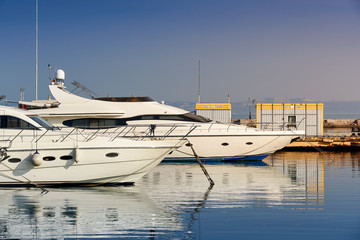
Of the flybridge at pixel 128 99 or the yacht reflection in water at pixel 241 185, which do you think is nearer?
the yacht reflection in water at pixel 241 185

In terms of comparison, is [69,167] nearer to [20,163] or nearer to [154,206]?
[20,163]

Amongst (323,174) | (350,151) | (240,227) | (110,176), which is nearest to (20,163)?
(110,176)

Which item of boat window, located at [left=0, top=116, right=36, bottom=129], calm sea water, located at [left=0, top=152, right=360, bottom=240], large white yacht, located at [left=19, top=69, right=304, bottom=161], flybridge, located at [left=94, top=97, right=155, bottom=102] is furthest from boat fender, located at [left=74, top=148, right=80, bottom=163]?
flybridge, located at [left=94, top=97, right=155, bottom=102]

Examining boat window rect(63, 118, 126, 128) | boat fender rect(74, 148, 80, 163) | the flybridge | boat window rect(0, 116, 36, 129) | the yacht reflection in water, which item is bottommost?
the yacht reflection in water

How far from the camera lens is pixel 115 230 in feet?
35.0

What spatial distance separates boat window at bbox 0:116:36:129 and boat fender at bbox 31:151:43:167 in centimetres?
130

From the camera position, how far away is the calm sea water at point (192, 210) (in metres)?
10.5

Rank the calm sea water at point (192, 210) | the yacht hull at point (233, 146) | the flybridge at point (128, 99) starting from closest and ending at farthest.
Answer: the calm sea water at point (192, 210) → the yacht hull at point (233, 146) → the flybridge at point (128, 99)

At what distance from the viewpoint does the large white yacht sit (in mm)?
25438

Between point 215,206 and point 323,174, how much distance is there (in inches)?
359

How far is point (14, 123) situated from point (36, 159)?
1794 millimetres

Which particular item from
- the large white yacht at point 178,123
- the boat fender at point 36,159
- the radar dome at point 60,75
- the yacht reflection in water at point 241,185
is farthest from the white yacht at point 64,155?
the radar dome at point 60,75

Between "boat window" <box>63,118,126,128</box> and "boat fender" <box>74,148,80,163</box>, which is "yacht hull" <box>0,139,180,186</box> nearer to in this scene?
"boat fender" <box>74,148,80,163</box>

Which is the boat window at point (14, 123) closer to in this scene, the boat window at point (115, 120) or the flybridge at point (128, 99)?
the boat window at point (115, 120)
